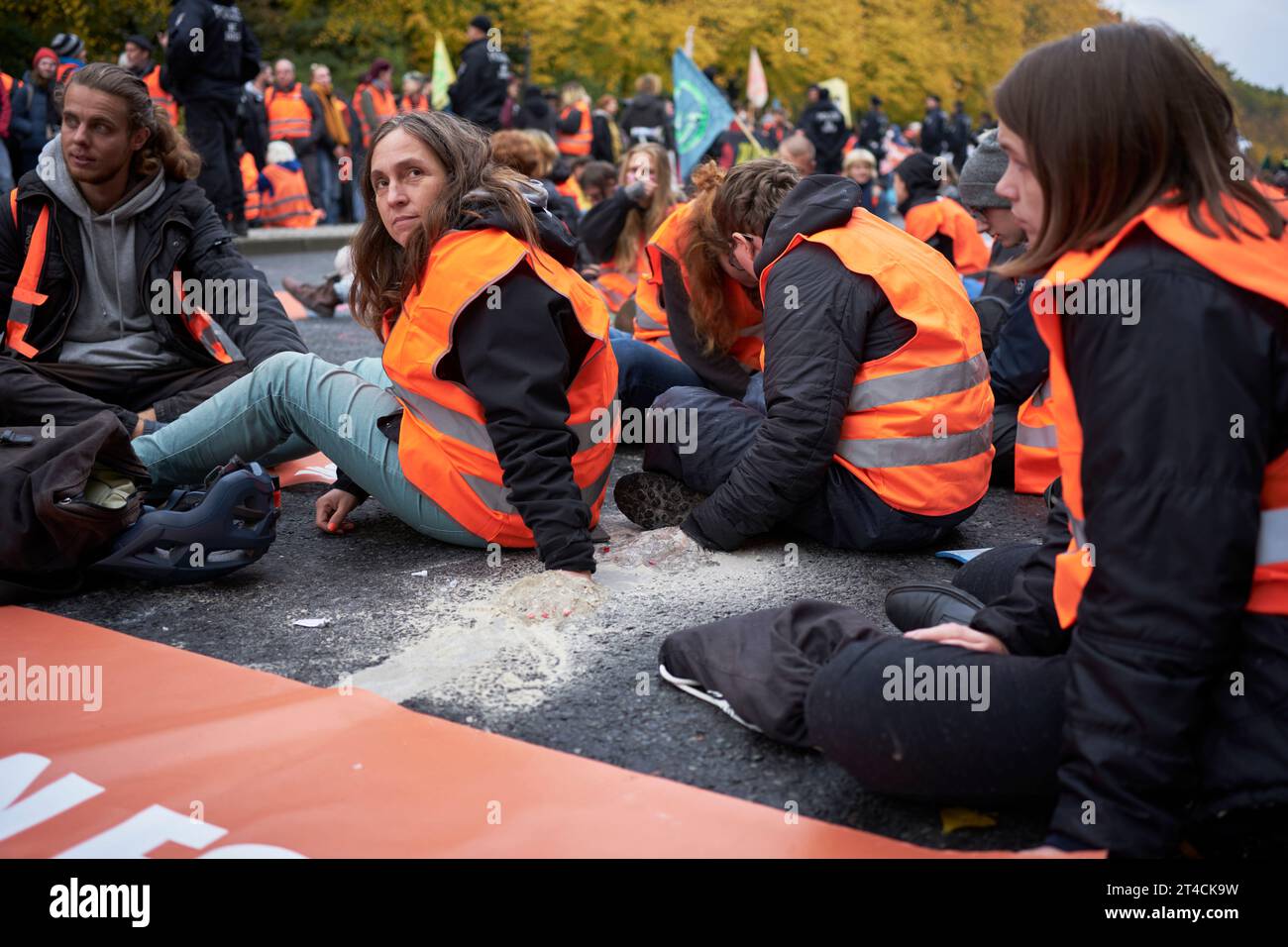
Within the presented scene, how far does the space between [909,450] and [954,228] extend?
5167mm

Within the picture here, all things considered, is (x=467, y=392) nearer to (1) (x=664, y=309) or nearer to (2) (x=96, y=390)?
(2) (x=96, y=390)

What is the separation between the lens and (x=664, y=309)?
16.6 ft

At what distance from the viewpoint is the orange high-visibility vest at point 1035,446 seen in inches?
169

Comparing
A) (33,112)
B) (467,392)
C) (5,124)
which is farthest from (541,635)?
(33,112)

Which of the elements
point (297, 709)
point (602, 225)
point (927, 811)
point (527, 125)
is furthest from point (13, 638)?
point (527, 125)

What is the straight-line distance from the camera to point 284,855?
207cm

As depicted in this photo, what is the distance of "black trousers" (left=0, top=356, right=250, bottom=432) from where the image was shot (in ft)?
12.8

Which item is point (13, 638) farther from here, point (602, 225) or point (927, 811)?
point (602, 225)

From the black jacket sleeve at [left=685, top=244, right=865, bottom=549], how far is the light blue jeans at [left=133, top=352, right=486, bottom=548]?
78cm

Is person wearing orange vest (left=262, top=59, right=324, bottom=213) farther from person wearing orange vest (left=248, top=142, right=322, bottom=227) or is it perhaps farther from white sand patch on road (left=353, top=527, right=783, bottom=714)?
white sand patch on road (left=353, top=527, right=783, bottom=714)

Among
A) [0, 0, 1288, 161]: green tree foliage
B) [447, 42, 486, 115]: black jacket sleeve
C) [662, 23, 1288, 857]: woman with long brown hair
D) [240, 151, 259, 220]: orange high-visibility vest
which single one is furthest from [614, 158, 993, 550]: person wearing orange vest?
[0, 0, 1288, 161]: green tree foliage

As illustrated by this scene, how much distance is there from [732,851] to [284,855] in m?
0.72

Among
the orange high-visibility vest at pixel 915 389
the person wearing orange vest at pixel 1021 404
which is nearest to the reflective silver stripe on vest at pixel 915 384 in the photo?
the orange high-visibility vest at pixel 915 389

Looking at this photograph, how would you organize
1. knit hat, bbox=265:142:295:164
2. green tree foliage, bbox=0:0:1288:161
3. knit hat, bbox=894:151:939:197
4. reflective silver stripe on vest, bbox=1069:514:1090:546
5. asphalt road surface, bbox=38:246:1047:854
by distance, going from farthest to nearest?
green tree foliage, bbox=0:0:1288:161
knit hat, bbox=265:142:295:164
knit hat, bbox=894:151:939:197
asphalt road surface, bbox=38:246:1047:854
reflective silver stripe on vest, bbox=1069:514:1090:546
